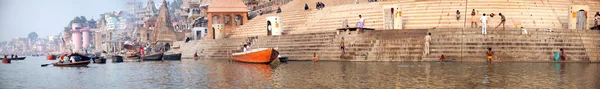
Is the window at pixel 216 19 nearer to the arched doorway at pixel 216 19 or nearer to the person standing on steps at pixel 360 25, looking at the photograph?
the arched doorway at pixel 216 19

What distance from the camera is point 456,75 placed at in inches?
855

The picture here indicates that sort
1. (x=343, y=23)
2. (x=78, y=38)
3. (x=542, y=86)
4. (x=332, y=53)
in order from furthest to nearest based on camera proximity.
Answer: (x=78, y=38), (x=343, y=23), (x=332, y=53), (x=542, y=86)

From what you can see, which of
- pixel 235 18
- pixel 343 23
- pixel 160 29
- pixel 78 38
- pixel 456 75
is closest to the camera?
pixel 456 75

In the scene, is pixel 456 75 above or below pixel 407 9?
below

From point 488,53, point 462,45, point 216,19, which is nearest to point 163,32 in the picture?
point 216,19

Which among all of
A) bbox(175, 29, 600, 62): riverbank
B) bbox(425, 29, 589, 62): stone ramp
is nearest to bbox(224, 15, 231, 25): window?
bbox(175, 29, 600, 62): riverbank

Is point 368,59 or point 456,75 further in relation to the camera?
point 368,59

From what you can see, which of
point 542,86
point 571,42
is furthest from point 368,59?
Answer: point 542,86

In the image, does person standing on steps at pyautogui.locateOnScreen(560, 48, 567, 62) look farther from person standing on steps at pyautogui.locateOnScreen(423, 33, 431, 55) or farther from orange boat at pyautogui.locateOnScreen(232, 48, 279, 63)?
orange boat at pyautogui.locateOnScreen(232, 48, 279, 63)

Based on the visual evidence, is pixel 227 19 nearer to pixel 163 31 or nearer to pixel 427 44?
pixel 427 44

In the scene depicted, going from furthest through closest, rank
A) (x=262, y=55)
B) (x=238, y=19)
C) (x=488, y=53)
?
(x=238, y=19)
(x=262, y=55)
(x=488, y=53)

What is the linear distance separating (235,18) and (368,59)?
83.1ft

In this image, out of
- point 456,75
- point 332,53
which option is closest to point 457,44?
point 332,53

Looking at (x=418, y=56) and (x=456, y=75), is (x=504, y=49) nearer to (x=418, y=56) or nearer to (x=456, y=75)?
(x=418, y=56)
